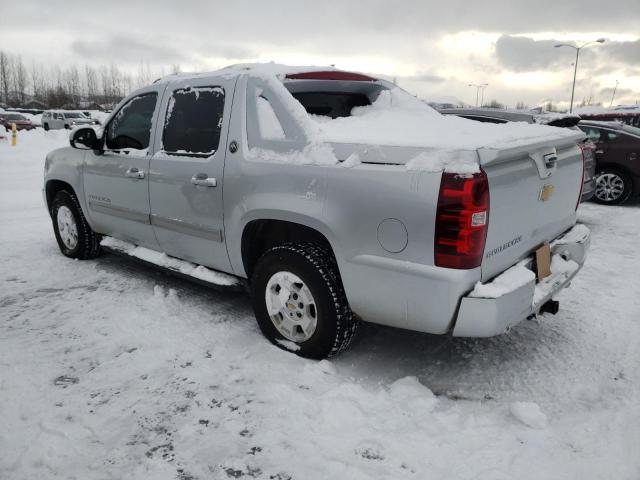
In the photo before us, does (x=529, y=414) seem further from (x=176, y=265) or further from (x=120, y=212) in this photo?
(x=120, y=212)

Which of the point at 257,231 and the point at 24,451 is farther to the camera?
the point at 257,231

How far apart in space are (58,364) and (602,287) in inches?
180

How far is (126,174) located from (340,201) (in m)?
2.30

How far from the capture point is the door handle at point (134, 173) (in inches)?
162

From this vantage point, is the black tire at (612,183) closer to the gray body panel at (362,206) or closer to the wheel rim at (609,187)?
the wheel rim at (609,187)

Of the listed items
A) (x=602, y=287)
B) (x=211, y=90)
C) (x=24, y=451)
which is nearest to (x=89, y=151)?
(x=211, y=90)

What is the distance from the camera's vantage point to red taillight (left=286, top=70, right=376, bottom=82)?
3582mm

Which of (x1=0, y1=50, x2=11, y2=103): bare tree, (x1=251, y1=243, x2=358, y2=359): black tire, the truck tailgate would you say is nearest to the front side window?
(x1=251, y1=243, x2=358, y2=359): black tire

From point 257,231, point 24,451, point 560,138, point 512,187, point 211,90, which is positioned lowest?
point 24,451

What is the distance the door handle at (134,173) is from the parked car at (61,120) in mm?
29773

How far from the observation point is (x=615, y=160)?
891 centimetres

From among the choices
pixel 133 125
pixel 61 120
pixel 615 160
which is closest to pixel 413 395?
pixel 133 125

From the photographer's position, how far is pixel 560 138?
316cm

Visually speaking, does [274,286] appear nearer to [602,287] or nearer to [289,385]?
[289,385]
